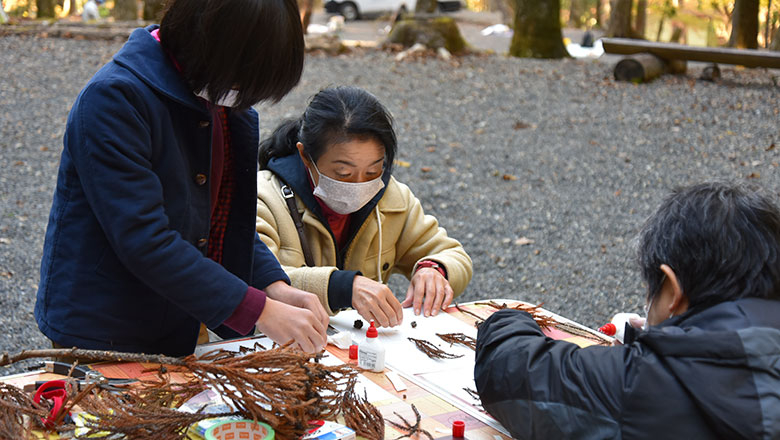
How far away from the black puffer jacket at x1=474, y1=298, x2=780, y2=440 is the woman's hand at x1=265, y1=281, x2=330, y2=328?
508 millimetres

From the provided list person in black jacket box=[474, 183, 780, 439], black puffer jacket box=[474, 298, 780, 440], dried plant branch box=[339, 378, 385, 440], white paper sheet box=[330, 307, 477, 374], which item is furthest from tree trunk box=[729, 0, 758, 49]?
dried plant branch box=[339, 378, 385, 440]

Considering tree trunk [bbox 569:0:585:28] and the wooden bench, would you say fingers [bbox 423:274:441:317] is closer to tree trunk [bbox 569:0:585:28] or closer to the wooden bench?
the wooden bench

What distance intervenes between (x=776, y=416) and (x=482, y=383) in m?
0.60

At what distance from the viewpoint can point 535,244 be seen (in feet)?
21.1

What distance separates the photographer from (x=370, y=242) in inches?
120

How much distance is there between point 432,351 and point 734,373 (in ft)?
3.37

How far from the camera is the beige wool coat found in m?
2.81

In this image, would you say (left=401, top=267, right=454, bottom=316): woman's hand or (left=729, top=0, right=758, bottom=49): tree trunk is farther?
(left=729, top=0, right=758, bottom=49): tree trunk

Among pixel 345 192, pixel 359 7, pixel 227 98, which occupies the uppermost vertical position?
pixel 227 98

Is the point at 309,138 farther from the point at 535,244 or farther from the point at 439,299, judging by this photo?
A: the point at 535,244

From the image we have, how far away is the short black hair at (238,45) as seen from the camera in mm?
1779

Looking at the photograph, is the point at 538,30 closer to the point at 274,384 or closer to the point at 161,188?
the point at 161,188

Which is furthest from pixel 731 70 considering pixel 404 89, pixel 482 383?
pixel 482 383

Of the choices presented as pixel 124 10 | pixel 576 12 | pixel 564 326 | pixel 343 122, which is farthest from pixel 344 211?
pixel 576 12
